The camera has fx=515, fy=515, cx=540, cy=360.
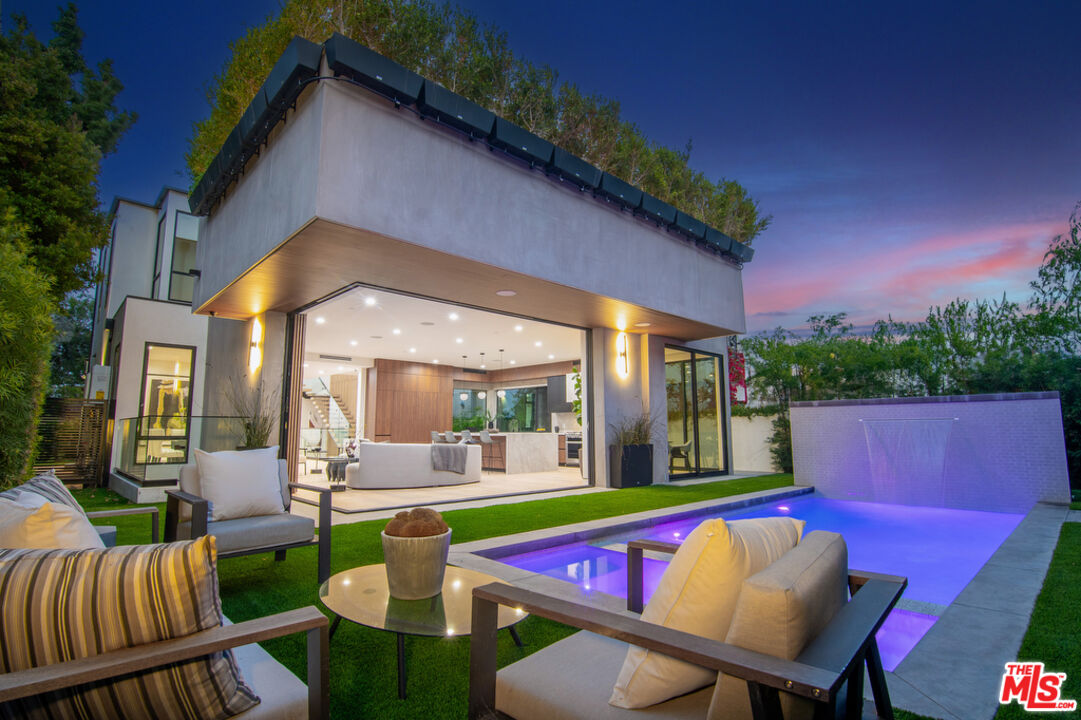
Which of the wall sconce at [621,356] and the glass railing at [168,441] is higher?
the wall sconce at [621,356]

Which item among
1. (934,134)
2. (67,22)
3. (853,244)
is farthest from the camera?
(853,244)

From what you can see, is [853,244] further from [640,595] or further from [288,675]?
[288,675]

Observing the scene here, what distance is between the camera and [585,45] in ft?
47.1

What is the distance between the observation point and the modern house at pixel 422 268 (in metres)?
4.63

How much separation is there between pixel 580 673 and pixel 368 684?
1.13 m

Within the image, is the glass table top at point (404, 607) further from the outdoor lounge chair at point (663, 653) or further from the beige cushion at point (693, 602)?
the beige cushion at point (693, 602)

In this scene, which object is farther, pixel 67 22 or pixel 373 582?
pixel 67 22

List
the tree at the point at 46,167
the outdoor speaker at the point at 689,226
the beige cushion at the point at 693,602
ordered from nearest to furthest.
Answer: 1. the beige cushion at the point at 693,602
2. the tree at the point at 46,167
3. the outdoor speaker at the point at 689,226

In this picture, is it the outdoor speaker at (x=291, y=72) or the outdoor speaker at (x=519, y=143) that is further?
the outdoor speaker at (x=519, y=143)

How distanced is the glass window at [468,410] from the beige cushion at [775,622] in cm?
1499

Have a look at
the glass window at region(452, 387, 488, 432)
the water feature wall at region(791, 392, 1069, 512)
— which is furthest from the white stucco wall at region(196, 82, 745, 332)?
the glass window at region(452, 387, 488, 432)

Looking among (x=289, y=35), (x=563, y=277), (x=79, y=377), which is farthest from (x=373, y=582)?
(x=79, y=377)

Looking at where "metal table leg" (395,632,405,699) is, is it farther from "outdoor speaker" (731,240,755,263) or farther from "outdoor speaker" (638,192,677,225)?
"outdoor speaker" (731,240,755,263)

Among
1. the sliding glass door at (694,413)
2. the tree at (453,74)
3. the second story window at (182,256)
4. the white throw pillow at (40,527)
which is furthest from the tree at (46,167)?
the sliding glass door at (694,413)
